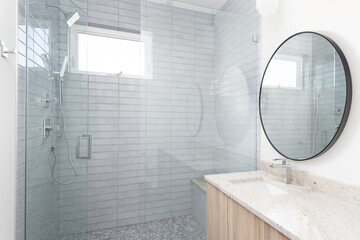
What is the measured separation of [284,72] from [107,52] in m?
1.57

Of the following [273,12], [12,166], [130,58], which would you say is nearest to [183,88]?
[130,58]

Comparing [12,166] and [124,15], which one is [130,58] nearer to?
[124,15]

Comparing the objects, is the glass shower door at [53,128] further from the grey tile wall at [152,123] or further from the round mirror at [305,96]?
the round mirror at [305,96]

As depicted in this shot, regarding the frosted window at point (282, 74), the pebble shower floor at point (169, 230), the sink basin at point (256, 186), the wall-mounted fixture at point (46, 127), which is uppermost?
the frosted window at point (282, 74)

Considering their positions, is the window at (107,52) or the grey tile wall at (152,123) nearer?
the grey tile wall at (152,123)

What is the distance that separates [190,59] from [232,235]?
1.30 metres

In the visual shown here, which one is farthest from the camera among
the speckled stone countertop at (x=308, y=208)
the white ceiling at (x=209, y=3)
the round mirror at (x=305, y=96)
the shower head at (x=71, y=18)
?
the shower head at (x=71, y=18)

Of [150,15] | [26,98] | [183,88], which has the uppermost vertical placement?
[150,15]

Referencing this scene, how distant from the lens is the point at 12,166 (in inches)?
55.0

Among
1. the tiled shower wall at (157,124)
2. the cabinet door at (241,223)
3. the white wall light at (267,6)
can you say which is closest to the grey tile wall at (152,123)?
the tiled shower wall at (157,124)

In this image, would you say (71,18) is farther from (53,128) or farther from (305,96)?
(305,96)

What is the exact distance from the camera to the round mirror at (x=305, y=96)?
1211 millimetres

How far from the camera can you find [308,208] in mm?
1039

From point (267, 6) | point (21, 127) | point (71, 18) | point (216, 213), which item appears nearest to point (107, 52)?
point (71, 18)
